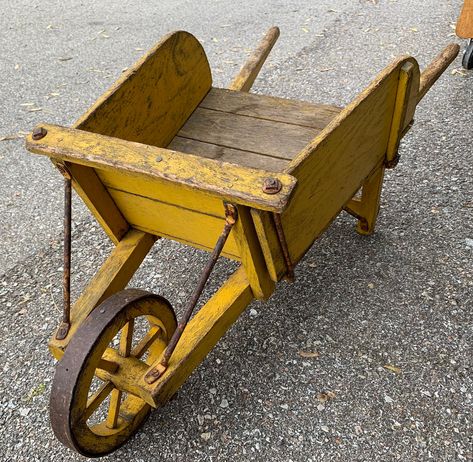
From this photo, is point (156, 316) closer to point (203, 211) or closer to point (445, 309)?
point (203, 211)

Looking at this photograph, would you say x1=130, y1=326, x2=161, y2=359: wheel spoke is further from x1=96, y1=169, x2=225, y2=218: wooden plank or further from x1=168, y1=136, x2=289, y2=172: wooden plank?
x1=168, y1=136, x2=289, y2=172: wooden plank

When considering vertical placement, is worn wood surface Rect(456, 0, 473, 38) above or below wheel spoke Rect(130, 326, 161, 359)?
below

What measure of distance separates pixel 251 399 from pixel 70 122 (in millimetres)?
2821

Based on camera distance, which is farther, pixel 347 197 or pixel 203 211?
pixel 347 197

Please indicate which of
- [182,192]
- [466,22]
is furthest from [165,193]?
[466,22]

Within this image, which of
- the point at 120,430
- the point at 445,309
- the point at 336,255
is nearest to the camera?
the point at 120,430

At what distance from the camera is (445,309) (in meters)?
2.37

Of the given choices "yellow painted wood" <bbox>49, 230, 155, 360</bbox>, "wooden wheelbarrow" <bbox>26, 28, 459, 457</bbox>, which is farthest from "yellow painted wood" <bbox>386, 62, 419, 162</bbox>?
"yellow painted wood" <bbox>49, 230, 155, 360</bbox>

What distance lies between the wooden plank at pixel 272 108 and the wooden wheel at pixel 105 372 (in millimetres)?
1036

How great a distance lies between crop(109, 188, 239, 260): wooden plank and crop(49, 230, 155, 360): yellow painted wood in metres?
0.07

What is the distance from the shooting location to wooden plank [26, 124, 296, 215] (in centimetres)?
142

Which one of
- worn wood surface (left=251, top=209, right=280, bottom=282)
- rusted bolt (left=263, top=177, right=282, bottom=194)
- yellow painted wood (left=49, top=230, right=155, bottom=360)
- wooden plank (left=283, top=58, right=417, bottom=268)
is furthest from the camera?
yellow painted wood (left=49, top=230, right=155, bottom=360)

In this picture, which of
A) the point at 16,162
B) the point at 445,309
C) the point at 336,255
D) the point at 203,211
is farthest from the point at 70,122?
the point at 445,309

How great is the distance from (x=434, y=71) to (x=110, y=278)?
1619 mm
